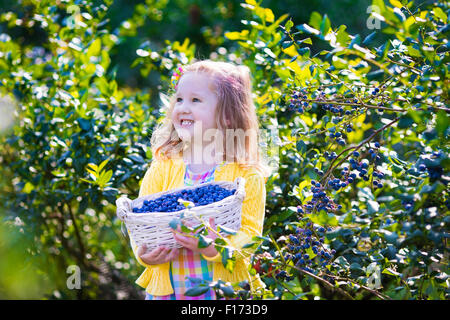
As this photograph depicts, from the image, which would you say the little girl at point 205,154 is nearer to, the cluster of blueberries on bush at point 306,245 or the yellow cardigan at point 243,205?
the yellow cardigan at point 243,205

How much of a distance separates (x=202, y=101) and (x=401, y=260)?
2.73 feet

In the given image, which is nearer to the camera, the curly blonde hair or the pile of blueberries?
the pile of blueberries

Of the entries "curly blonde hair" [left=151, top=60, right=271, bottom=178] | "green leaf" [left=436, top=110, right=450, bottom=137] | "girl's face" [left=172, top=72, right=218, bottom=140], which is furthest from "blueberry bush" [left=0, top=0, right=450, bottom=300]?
"girl's face" [left=172, top=72, right=218, bottom=140]

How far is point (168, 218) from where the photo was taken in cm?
143

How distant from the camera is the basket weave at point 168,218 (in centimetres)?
140

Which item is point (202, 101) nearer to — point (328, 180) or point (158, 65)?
point (328, 180)

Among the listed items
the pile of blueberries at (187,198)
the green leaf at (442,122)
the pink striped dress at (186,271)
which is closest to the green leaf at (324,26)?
the green leaf at (442,122)

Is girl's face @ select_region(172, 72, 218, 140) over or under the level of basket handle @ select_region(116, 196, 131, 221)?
over

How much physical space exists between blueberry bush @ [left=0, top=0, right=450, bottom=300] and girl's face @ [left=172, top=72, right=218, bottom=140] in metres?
0.27

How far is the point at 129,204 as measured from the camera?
160cm

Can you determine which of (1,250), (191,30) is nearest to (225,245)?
(1,250)

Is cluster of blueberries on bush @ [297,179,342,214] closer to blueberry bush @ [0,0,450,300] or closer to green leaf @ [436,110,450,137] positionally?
blueberry bush @ [0,0,450,300]

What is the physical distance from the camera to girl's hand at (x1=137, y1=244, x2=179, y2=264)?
1525 millimetres
